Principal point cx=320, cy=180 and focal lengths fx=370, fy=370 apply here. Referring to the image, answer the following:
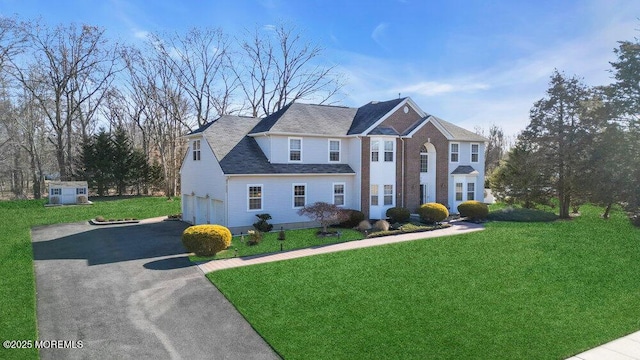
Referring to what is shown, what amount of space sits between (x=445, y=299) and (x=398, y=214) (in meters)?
12.7

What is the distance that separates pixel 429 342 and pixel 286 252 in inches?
377

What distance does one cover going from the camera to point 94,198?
4075 centimetres

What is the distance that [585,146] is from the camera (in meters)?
27.0

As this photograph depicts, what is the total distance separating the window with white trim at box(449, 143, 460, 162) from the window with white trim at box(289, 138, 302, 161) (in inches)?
521

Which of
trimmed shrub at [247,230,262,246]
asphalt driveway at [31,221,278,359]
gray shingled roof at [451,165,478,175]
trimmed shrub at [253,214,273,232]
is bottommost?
asphalt driveway at [31,221,278,359]

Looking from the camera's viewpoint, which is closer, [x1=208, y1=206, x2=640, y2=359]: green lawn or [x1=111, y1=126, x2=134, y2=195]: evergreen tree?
[x1=208, y1=206, x2=640, y2=359]: green lawn

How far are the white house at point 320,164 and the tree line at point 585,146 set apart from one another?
16.8 ft

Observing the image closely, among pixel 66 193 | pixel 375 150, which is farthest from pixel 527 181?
pixel 66 193

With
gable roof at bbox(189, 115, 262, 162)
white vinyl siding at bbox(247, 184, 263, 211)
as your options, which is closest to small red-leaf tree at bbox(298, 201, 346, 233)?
white vinyl siding at bbox(247, 184, 263, 211)

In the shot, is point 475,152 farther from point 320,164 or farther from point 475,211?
point 320,164

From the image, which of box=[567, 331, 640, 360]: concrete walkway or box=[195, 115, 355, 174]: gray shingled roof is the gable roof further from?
box=[567, 331, 640, 360]: concrete walkway

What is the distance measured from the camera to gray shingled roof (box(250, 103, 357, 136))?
24.5 m

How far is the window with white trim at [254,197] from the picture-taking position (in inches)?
872

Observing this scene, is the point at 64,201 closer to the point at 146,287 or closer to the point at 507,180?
the point at 146,287
